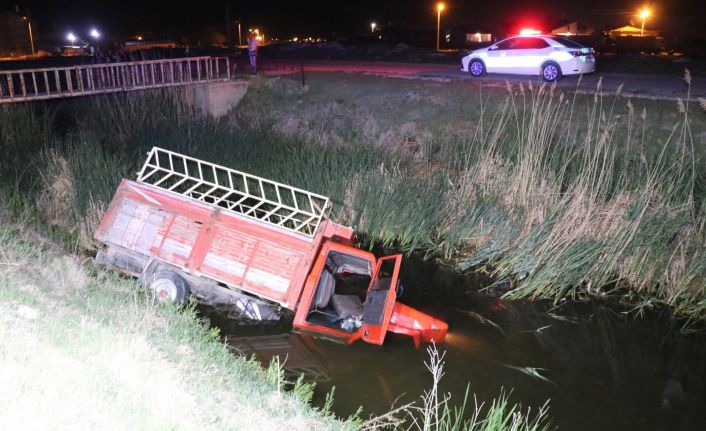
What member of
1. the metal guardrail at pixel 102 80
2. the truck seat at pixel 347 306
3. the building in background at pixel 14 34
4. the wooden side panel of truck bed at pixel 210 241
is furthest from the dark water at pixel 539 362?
the building in background at pixel 14 34

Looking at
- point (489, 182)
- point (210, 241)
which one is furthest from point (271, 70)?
point (210, 241)

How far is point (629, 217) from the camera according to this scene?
9.87m

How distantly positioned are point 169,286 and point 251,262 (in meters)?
1.30

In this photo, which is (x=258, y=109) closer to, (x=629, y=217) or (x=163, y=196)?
(x=163, y=196)

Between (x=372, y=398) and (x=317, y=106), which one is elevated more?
(x=317, y=106)

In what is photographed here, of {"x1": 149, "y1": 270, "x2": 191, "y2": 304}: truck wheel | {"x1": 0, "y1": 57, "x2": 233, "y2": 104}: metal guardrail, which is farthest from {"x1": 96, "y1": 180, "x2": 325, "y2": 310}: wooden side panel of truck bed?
{"x1": 0, "y1": 57, "x2": 233, "y2": 104}: metal guardrail

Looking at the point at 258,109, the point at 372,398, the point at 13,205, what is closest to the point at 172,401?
the point at 372,398

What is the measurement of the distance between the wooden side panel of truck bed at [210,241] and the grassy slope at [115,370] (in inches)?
48.0

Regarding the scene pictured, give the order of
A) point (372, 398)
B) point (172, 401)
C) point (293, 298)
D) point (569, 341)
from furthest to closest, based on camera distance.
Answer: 1. point (569, 341)
2. point (293, 298)
3. point (372, 398)
4. point (172, 401)

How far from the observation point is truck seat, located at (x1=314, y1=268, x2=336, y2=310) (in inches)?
351

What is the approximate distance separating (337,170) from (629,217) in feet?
18.9

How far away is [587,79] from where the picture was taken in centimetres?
1961

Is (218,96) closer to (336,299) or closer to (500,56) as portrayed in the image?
(500,56)

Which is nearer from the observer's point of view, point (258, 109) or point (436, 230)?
point (436, 230)
